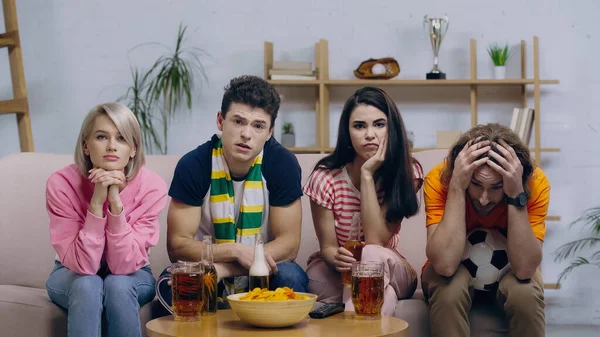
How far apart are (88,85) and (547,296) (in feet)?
9.49

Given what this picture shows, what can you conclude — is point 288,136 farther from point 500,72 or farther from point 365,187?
point 365,187

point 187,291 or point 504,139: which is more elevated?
point 504,139

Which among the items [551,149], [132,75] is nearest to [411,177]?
[551,149]

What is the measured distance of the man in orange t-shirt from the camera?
2131 millimetres

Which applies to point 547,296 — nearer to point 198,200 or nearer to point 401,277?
point 401,277

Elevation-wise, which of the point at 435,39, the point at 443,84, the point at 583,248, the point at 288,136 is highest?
the point at 435,39

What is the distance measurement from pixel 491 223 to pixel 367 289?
55 centimetres

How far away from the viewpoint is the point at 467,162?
Answer: 218 cm

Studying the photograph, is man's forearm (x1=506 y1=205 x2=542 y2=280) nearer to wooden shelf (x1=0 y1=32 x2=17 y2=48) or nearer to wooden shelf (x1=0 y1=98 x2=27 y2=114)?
wooden shelf (x1=0 y1=98 x2=27 y2=114)

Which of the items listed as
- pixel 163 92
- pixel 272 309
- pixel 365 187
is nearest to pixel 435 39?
pixel 163 92

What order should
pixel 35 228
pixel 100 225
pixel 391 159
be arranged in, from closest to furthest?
pixel 100 225 → pixel 391 159 → pixel 35 228

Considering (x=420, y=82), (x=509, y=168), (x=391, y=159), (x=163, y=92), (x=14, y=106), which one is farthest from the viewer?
(x=163, y=92)

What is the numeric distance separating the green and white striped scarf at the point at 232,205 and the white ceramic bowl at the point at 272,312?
616 mm

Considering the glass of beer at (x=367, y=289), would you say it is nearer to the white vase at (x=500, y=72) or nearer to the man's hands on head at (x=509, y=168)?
the man's hands on head at (x=509, y=168)
